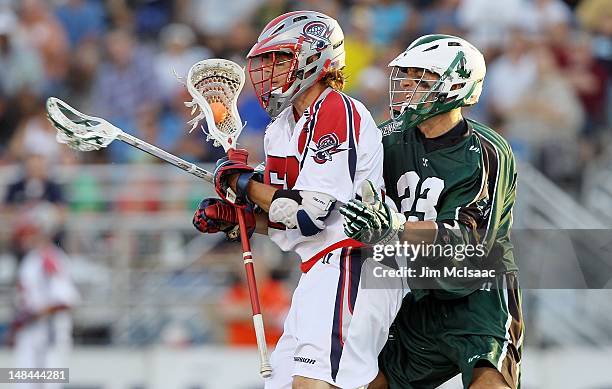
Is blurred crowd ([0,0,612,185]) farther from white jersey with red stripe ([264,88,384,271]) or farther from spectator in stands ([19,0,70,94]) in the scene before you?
white jersey with red stripe ([264,88,384,271])

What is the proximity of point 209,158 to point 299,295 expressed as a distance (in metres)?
6.39

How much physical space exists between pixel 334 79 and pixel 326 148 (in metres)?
0.54

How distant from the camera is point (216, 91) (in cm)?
727

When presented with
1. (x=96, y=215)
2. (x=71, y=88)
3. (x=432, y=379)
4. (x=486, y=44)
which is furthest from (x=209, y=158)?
(x=432, y=379)

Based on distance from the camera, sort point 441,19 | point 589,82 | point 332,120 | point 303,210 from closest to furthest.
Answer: point 303,210, point 332,120, point 589,82, point 441,19

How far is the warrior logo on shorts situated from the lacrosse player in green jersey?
1.35 feet

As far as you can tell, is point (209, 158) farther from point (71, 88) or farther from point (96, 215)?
point (71, 88)

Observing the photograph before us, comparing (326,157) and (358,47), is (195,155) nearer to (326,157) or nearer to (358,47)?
(358,47)

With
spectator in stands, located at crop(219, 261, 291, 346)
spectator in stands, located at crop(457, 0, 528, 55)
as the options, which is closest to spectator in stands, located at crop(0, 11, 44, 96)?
spectator in stands, located at crop(219, 261, 291, 346)

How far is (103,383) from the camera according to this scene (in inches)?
456

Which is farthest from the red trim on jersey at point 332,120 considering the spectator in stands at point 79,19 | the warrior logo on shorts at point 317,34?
the spectator in stands at point 79,19

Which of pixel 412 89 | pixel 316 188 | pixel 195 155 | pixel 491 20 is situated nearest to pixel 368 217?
pixel 316 188

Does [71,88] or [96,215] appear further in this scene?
[71,88]

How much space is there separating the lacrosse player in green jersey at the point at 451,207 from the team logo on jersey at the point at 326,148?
0.46 metres
